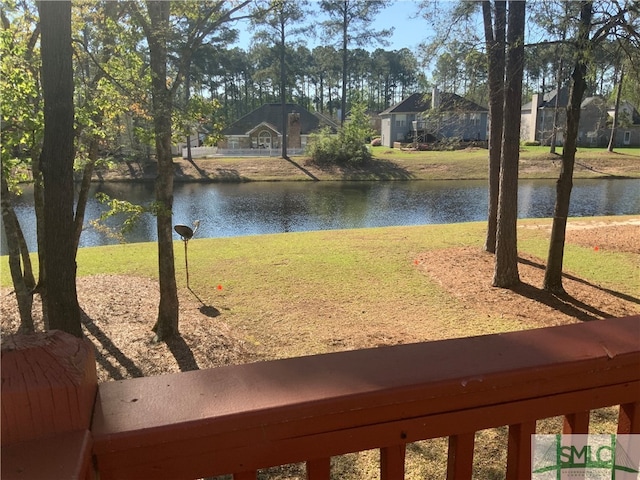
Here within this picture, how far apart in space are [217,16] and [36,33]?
1.99 m

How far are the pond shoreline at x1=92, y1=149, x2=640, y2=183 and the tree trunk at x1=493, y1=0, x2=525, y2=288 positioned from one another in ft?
85.9

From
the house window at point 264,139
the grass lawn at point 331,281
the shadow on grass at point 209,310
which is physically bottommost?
the shadow on grass at point 209,310

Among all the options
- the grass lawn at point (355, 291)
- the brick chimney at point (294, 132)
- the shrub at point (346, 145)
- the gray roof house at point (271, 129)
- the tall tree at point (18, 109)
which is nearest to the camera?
the grass lawn at point (355, 291)

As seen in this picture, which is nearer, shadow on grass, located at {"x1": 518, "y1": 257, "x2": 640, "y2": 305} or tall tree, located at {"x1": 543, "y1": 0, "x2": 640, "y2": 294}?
tall tree, located at {"x1": 543, "y1": 0, "x2": 640, "y2": 294}

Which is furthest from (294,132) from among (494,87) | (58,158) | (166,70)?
(58,158)

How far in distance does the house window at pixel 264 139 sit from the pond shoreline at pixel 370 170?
903 cm

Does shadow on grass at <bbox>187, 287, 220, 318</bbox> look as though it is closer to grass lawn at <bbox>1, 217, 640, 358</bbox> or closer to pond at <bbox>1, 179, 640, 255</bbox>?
grass lawn at <bbox>1, 217, 640, 358</bbox>

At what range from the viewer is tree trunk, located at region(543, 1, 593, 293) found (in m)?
6.73

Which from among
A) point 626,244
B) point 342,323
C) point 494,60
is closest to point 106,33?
point 342,323

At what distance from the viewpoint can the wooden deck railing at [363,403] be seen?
3.14 feet

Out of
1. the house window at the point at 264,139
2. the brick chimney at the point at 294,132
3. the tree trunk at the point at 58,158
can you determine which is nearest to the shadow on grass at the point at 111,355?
the tree trunk at the point at 58,158

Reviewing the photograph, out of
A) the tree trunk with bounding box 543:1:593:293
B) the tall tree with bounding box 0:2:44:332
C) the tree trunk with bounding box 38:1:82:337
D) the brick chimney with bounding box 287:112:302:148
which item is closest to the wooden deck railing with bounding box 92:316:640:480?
the tree trunk with bounding box 38:1:82:337

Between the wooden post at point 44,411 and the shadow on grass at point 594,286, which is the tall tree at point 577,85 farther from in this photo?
the wooden post at point 44,411

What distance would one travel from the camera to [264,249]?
11844mm
